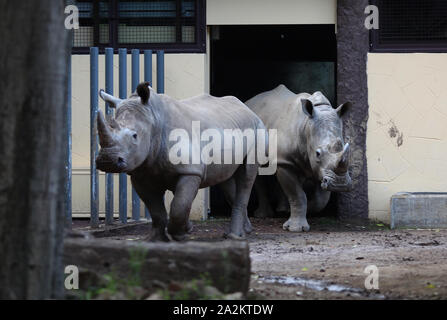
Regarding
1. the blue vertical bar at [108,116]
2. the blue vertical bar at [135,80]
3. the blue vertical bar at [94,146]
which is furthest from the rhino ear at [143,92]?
the blue vertical bar at [135,80]

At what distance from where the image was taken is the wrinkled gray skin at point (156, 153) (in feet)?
23.2

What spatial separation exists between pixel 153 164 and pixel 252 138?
68.2 inches

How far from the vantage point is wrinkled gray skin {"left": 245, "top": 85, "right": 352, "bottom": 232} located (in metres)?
9.62

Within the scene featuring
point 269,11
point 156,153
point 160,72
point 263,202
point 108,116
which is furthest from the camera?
point 263,202

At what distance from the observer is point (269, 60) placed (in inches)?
589

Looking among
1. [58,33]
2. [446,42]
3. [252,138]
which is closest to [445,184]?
[446,42]

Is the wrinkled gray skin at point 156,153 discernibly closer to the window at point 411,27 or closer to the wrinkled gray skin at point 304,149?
the wrinkled gray skin at point 304,149

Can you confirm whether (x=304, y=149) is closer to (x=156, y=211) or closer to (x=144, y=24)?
(x=144, y=24)

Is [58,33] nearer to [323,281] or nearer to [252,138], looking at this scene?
[323,281]

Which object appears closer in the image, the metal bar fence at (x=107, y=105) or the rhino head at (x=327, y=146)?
the metal bar fence at (x=107, y=105)

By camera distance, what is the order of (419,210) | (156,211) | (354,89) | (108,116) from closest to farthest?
1. (156,211)
2. (108,116)
3. (419,210)
4. (354,89)

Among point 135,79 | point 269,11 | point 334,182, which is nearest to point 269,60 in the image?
point 269,11

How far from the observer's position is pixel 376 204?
10578mm

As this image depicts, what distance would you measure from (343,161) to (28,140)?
5832 millimetres
